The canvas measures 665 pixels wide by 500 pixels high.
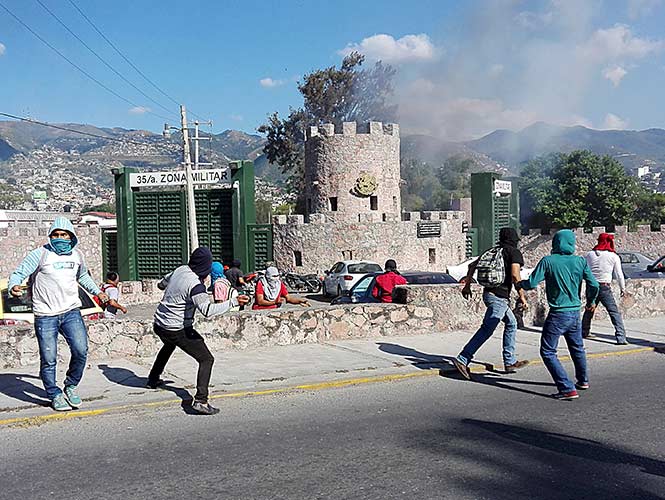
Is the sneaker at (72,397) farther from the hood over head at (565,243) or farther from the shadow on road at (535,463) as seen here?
the hood over head at (565,243)

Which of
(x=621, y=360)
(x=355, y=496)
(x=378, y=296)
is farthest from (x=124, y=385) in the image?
(x=621, y=360)

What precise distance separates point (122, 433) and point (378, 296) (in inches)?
275

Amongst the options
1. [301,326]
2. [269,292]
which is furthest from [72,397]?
[269,292]

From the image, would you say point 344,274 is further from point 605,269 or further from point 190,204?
point 605,269

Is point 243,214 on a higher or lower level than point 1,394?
higher

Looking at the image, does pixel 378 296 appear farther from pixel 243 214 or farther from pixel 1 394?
pixel 243 214

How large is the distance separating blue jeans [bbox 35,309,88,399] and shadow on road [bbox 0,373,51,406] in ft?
1.28

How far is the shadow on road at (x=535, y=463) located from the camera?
522cm

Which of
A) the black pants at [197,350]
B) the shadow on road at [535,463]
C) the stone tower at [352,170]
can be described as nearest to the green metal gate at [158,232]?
the stone tower at [352,170]

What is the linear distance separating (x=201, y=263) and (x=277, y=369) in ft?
8.12

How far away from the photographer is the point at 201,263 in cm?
753

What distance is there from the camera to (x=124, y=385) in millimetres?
8508

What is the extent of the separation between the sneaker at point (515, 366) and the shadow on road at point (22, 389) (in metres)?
5.36

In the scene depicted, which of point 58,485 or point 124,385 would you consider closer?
point 58,485
